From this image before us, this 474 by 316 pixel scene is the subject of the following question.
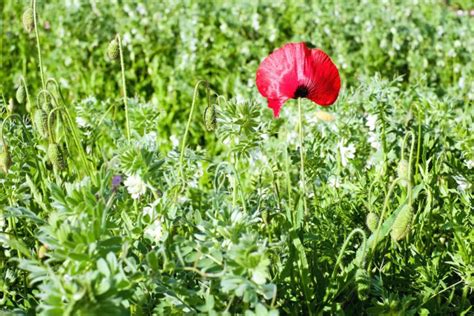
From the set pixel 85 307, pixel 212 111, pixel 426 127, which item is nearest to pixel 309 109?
pixel 426 127

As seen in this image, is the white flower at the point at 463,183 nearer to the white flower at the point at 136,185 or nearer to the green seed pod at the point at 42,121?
the white flower at the point at 136,185

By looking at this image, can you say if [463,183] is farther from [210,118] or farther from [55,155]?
[55,155]

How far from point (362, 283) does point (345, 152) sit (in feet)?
2.20

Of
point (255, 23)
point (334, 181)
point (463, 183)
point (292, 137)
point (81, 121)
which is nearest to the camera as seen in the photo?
point (463, 183)

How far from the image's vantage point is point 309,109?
2584 millimetres

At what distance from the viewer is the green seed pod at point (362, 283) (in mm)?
1391

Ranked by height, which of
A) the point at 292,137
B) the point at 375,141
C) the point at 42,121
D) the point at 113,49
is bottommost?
the point at 292,137

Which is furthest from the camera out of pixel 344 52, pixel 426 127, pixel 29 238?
pixel 344 52

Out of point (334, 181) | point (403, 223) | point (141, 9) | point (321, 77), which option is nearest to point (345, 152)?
point (334, 181)

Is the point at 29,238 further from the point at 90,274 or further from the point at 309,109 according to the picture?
the point at 309,109

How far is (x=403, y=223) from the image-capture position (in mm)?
1322

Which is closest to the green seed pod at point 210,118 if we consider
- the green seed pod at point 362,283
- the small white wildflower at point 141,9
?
the green seed pod at point 362,283

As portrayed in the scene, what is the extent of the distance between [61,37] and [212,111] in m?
3.07

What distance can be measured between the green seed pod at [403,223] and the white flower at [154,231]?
0.44 meters
